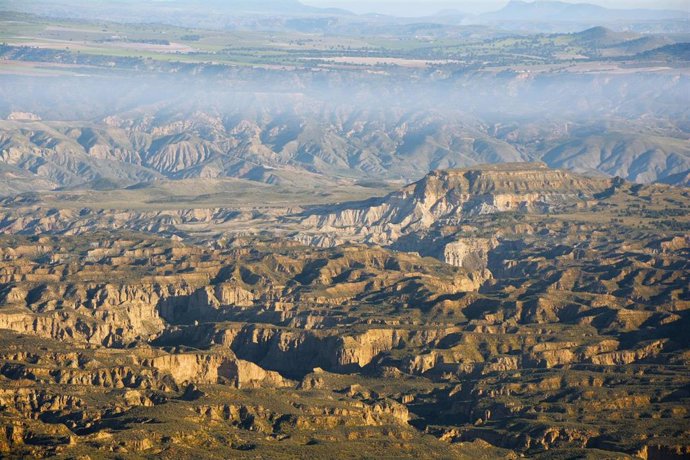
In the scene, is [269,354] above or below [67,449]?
below

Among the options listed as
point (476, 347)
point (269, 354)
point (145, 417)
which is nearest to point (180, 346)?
point (269, 354)

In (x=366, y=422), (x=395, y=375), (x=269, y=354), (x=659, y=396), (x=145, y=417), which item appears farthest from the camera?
(x=269, y=354)

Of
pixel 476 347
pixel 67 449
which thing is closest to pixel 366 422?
pixel 67 449

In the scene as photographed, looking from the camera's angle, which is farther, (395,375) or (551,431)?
(395,375)

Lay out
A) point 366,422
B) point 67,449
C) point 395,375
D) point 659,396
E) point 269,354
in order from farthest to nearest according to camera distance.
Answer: point 269,354, point 395,375, point 659,396, point 366,422, point 67,449

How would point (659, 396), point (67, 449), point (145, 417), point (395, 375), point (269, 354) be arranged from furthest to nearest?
point (269, 354) < point (395, 375) < point (659, 396) < point (145, 417) < point (67, 449)

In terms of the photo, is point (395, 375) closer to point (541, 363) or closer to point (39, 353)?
point (541, 363)

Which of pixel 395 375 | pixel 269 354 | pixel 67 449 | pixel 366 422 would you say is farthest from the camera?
pixel 269 354

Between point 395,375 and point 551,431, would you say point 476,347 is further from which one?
point 551,431

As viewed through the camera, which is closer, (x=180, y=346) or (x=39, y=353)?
(x=39, y=353)
